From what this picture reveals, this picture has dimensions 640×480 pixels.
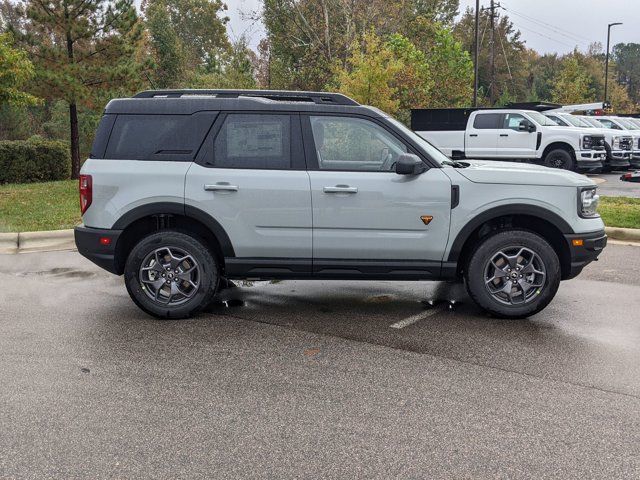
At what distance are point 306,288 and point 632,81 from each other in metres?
127

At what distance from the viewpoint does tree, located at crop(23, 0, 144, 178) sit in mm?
18766

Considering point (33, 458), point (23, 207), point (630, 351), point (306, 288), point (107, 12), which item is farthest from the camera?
point (107, 12)

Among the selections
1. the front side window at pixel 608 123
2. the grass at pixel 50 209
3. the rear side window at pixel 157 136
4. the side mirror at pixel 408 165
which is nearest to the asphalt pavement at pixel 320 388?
the side mirror at pixel 408 165

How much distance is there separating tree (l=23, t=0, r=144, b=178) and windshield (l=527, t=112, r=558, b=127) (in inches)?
456

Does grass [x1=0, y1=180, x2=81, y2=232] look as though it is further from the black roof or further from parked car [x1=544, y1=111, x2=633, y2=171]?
parked car [x1=544, y1=111, x2=633, y2=171]

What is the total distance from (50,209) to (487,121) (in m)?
13.1

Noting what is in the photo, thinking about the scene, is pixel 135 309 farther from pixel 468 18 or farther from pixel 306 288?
pixel 468 18

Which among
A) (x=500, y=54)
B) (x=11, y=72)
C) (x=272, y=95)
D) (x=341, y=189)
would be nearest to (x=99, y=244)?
(x=272, y=95)

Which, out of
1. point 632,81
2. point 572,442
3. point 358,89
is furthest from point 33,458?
point 632,81

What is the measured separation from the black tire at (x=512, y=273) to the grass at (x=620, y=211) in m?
4.92

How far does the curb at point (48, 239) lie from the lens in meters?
9.49

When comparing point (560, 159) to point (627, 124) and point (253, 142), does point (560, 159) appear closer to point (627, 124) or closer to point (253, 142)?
point (627, 124)

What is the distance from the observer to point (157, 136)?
5.93 meters

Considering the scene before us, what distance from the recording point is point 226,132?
5.91m
